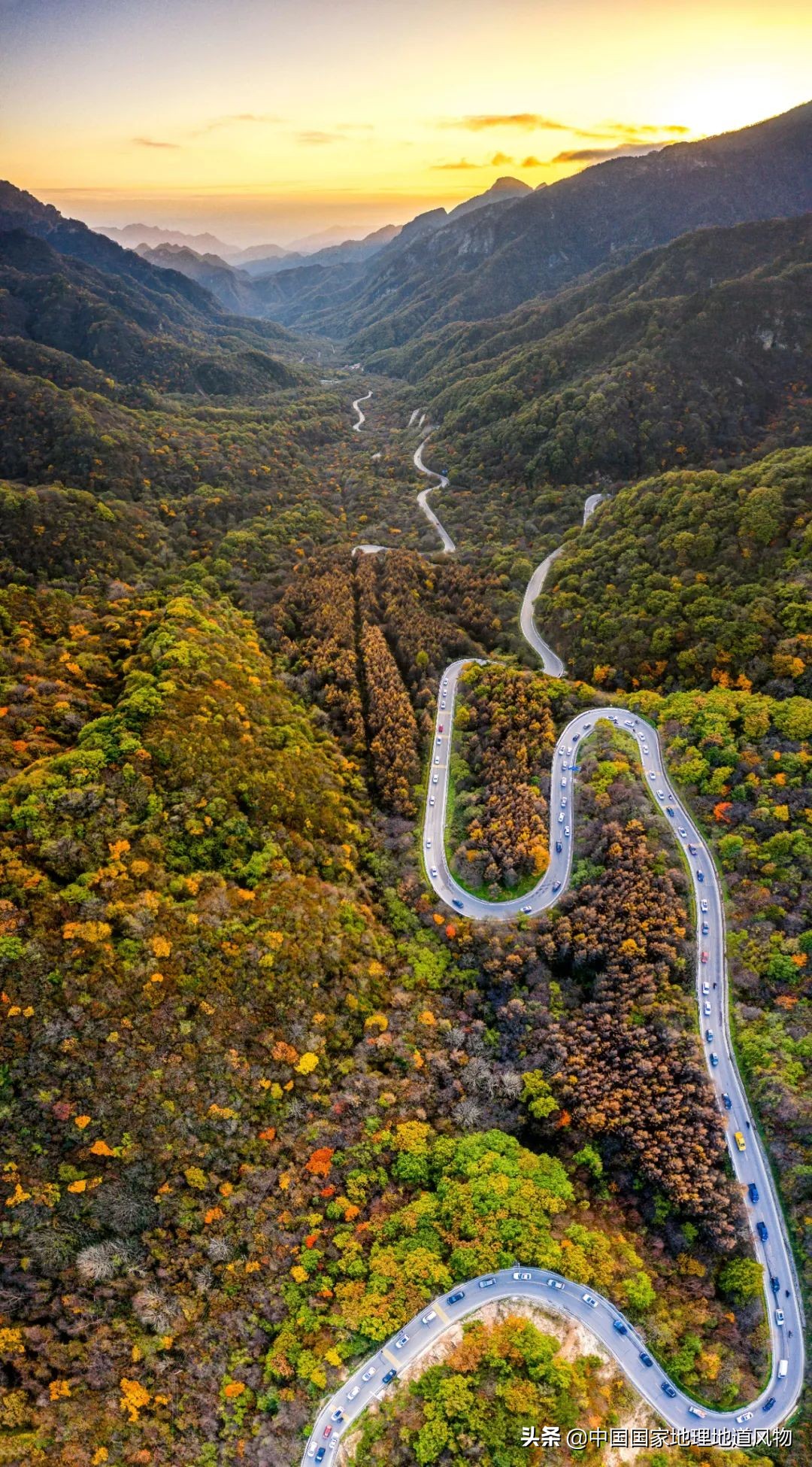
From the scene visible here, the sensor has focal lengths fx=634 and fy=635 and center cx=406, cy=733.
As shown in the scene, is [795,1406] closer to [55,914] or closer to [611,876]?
[611,876]

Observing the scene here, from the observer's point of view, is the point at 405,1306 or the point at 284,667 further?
the point at 284,667

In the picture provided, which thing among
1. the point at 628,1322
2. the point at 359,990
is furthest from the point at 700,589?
the point at 628,1322

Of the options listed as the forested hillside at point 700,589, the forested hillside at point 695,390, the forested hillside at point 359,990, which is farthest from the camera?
the forested hillside at point 695,390

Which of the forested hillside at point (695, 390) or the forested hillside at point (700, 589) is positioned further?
the forested hillside at point (695, 390)

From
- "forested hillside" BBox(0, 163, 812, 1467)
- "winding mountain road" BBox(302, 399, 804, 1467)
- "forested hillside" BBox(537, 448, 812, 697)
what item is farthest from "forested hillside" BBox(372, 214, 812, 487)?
"winding mountain road" BBox(302, 399, 804, 1467)

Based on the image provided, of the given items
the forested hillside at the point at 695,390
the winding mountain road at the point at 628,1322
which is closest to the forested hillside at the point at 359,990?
the winding mountain road at the point at 628,1322

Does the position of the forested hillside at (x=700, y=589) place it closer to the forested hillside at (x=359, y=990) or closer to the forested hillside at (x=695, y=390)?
the forested hillside at (x=359, y=990)

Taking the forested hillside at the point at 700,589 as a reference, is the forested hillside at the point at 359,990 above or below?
below

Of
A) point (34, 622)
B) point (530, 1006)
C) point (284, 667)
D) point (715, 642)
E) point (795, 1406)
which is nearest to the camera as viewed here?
point (795, 1406)

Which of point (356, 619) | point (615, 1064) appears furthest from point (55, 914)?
point (356, 619)
